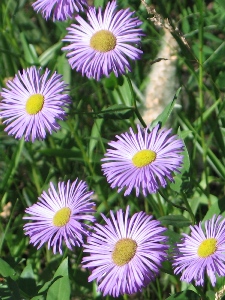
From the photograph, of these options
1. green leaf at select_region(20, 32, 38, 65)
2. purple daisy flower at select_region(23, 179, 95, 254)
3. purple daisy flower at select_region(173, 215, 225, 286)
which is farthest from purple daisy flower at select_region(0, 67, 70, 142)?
green leaf at select_region(20, 32, 38, 65)

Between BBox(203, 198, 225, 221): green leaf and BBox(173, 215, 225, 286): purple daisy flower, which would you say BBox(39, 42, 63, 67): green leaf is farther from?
BBox(173, 215, 225, 286): purple daisy flower

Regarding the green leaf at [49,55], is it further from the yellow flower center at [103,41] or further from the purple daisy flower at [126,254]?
the purple daisy flower at [126,254]

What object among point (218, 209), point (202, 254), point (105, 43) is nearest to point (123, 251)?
point (202, 254)

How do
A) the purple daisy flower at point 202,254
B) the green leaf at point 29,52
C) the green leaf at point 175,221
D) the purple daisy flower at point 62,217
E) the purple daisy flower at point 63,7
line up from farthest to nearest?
the green leaf at point 29,52
the purple daisy flower at point 63,7
the green leaf at point 175,221
the purple daisy flower at point 62,217
the purple daisy flower at point 202,254

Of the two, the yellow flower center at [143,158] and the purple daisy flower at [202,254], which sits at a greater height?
the yellow flower center at [143,158]

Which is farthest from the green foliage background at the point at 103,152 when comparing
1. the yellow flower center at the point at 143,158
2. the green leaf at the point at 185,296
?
the yellow flower center at the point at 143,158

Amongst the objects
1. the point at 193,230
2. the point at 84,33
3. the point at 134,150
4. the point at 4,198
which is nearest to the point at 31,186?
the point at 4,198

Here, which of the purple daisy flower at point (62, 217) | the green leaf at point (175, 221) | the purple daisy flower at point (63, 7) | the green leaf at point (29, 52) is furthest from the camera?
the green leaf at point (29, 52)
